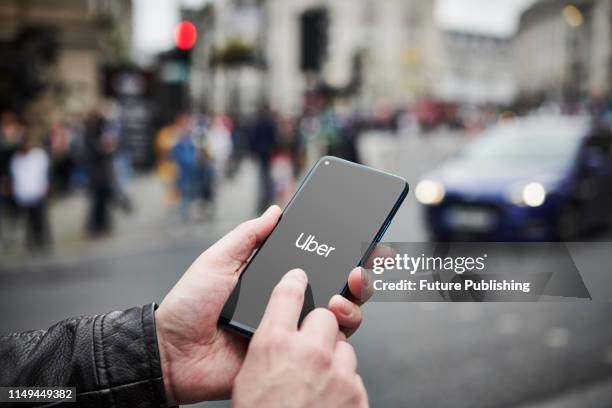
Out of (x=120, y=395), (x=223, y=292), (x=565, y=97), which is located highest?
(x=223, y=292)

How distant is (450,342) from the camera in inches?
194

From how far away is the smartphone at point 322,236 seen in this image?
115cm

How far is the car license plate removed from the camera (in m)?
7.24

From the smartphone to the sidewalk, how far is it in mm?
7807

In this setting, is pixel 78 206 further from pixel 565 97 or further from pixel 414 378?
pixel 565 97

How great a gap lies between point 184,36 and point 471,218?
428cm

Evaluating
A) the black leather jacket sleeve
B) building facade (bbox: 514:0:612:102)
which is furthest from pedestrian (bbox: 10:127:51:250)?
building facade (bbox: 514:0:612:102)

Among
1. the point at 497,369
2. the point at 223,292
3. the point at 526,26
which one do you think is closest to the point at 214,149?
the point at 497,369

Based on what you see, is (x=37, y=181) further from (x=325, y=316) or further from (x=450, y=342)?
(x=325, y=316)

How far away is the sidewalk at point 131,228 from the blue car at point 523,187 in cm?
354

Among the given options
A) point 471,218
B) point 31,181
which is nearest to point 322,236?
point 471,218

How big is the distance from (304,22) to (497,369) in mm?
6256

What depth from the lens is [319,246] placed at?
120cm

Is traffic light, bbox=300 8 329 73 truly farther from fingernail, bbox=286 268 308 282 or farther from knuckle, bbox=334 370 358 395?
knuckle, bbox=334 370 358 395
